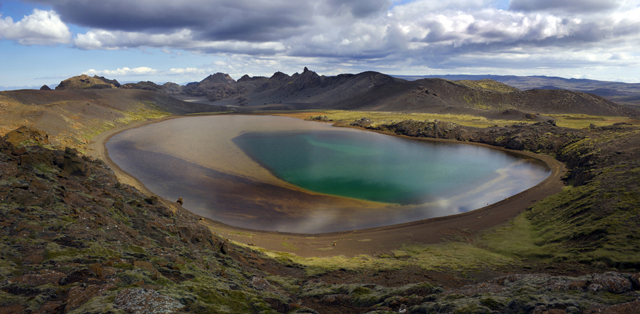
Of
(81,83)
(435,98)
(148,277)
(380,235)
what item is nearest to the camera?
(148,277)

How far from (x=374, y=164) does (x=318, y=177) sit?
11248mm

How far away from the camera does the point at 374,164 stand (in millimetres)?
44844

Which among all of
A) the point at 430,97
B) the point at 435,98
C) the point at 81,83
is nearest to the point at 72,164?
the point at 430,97

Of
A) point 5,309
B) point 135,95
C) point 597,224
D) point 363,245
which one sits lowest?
point 363,245

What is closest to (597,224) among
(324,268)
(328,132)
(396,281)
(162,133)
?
(396,281)

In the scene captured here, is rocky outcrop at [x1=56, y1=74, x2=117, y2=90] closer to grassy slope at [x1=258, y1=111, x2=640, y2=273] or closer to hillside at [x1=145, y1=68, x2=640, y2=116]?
hillside at [x1=145, y1=68, x2=640, y2=116]

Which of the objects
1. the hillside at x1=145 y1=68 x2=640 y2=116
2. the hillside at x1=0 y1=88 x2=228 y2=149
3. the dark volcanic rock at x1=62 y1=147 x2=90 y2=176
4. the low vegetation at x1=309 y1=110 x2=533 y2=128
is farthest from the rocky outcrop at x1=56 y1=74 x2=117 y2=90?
the dark volcanic rock at x1=62 y1=147 x2=90 y2=176

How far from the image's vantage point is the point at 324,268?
16250mm

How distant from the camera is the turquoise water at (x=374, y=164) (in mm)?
33875

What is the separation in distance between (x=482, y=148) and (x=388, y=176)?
35320mm

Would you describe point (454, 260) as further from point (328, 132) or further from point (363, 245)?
point (328, 132)

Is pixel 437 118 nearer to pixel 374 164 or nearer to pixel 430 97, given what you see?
A: pixel 430 97

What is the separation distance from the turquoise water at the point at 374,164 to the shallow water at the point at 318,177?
146 mm

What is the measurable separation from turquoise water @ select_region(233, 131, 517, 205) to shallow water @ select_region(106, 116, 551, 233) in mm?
146
